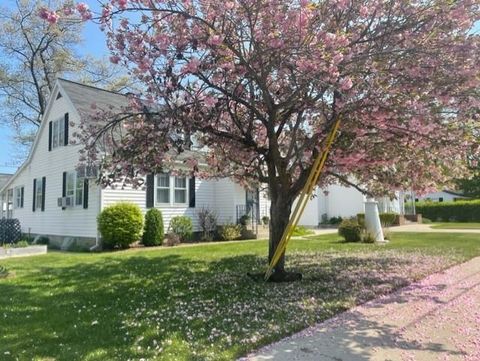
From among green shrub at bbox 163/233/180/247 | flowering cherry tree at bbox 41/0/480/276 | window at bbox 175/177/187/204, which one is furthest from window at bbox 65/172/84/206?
flowering cherry tree at bbox 41/0/480/276

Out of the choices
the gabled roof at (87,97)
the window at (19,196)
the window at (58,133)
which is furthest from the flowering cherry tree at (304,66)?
the window at (19,196)

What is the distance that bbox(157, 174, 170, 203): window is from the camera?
16656 mm

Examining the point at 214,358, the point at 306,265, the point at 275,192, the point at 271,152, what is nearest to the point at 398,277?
the point at 306,265

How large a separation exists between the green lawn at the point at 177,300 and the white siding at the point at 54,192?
394 cm

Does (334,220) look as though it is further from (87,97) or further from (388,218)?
(87,97)

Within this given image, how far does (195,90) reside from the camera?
6734 millimetres

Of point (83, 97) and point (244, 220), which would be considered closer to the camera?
point (83, 97)

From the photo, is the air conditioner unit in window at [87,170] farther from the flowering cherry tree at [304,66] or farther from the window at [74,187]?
the window at [74,187]

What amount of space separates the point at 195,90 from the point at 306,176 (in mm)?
2567

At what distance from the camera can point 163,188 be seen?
661 inches

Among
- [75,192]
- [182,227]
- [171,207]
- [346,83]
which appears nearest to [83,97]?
[75,192]

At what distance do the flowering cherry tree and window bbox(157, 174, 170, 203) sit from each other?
9.11 m

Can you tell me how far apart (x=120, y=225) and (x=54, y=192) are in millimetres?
4986

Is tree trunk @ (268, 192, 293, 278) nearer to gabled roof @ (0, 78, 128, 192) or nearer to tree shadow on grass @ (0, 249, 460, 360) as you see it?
tree shadow on grass @ (0, 249, 460, 360)
